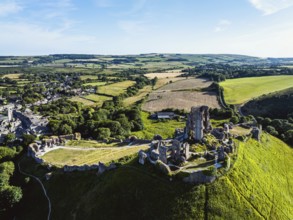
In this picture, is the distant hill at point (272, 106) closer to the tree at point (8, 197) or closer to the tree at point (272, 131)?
the tree at point (272, 131)

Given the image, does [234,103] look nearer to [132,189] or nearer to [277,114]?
[277,114]

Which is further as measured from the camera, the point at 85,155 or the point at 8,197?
the point at 85,155

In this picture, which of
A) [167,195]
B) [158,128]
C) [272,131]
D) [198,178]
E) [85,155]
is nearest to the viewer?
[167,195]

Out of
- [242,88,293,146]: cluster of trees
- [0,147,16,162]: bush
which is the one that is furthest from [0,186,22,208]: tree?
[242,88,293,146]: cluster of trees


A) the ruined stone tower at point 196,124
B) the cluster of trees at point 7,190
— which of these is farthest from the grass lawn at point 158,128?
the cluster of trees at point 7,190

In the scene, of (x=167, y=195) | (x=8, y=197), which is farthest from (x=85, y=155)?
Result: (x=167, y=195)

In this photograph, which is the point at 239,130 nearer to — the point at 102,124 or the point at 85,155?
the point at 85,155
